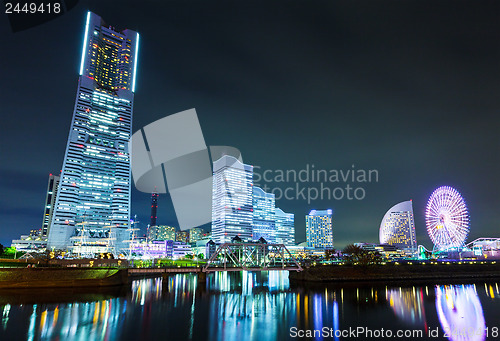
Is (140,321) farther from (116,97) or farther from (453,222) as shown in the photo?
(116,97)

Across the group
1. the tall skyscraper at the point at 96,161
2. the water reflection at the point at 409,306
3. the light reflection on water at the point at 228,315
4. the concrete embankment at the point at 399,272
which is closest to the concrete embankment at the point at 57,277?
the light reflection on water at the point at 228,315

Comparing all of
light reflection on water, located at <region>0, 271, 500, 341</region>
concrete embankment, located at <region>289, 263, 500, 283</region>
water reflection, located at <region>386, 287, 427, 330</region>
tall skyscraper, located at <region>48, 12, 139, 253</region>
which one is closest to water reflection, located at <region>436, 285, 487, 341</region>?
light reflection on water, located at <region>0, 271, 500, 341</region>

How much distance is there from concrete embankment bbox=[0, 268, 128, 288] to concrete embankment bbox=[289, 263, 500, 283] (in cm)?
5128

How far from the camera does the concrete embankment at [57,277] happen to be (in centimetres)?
5911

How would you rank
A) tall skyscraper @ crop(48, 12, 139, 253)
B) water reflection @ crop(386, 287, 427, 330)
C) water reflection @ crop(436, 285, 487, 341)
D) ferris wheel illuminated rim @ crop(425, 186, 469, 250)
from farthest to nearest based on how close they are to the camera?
tall skyscraper @ crop(48, 12, 139, 253) < ferris wheel illuminated rim @ crop(425, 186, 469, 250) < water reflection @ crop(386, 287, 427, 330) < water reflection @ crop(436, 285, 487, 341)

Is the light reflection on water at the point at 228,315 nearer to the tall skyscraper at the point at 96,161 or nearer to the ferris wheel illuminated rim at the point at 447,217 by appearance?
the ferris wheel illuminated rim at the point at 447,217

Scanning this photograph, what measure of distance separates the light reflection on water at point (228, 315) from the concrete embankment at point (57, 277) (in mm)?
8562

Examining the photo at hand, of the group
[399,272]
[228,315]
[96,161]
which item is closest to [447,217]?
[399,272]

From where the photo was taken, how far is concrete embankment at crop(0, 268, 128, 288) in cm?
5911

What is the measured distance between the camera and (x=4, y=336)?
28.9 metres

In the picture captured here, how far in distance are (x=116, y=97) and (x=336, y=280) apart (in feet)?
580

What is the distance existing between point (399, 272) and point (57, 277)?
92.6 m

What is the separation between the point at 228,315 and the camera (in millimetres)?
39531

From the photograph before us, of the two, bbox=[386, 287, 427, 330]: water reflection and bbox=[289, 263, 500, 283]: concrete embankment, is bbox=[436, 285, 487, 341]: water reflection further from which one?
bbox=[289, 263, 500, 283]: concrete embankment
